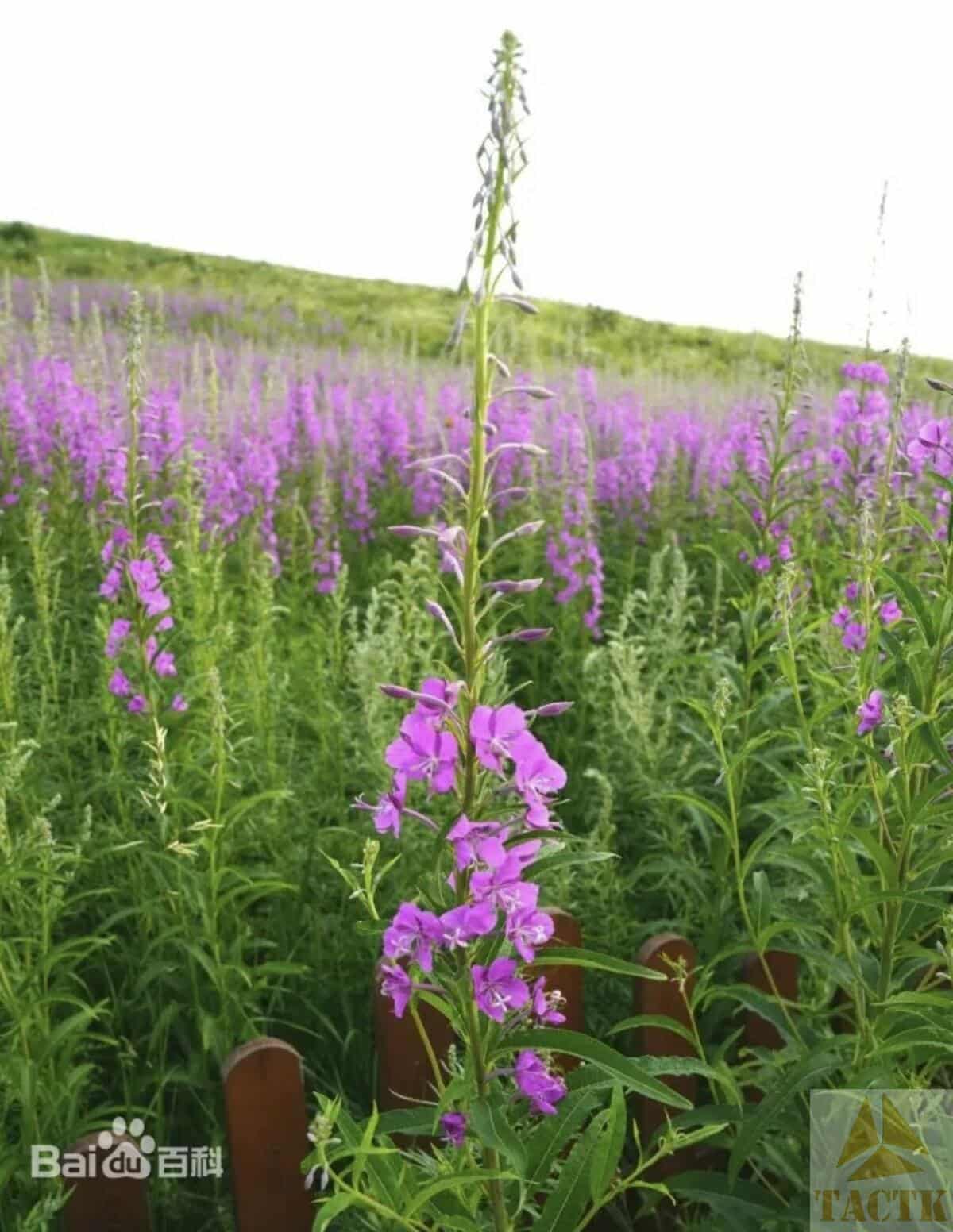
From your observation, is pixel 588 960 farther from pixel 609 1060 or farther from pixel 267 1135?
pixel 267 1135

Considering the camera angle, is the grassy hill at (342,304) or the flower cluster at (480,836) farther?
the grassy hill at (342,304)

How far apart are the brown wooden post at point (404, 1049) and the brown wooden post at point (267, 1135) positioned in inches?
9.4

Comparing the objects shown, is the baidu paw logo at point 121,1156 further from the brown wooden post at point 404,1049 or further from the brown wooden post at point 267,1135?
the brown wooden post at point 404,1049

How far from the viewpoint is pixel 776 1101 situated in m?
1.95

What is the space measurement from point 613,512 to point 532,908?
6.76 metres

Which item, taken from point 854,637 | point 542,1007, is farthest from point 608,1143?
point 854,637

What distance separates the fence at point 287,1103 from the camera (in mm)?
2229

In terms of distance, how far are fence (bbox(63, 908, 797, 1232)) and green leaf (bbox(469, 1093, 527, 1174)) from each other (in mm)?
491

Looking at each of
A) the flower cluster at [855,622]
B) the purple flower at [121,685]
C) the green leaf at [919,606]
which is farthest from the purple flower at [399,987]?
the purple flower at [121,685]

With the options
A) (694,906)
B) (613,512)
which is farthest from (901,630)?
(613,512)

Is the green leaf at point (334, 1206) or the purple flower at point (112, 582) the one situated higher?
the purple flower at point (112, 582)

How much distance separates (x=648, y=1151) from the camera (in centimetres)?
259

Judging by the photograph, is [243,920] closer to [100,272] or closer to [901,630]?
[901,630]

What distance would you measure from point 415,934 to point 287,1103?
99 cm
